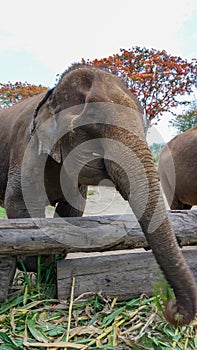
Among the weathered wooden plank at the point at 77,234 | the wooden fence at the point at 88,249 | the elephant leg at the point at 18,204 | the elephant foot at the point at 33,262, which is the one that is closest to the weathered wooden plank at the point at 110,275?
the wooden fence at the point at 88,249

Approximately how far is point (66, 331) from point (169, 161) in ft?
16.6

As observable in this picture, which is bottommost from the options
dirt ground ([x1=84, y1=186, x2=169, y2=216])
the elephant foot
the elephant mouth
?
dirt ground ([x1=84, y1=186, x2=169, y2=216])

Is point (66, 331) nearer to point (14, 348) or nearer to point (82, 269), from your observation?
point (14, 348)

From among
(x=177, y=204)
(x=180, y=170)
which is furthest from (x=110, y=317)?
(x=177, y=204)

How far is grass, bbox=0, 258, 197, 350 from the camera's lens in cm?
235

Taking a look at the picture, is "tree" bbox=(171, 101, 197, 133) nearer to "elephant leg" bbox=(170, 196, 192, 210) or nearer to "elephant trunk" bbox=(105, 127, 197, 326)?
"elephant leg" bbox=(170, 196, 192, 210)

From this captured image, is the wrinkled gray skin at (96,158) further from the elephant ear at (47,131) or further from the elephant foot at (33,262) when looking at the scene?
the elephant foot at (33,262)

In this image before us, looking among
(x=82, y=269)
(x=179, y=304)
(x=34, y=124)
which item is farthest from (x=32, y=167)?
(x=179, y=304)

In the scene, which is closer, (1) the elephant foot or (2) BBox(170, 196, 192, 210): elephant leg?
(1) the elephant foot

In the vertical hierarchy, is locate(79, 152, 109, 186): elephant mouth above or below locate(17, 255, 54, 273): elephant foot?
above

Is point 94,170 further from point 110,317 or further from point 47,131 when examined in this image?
point 110,317

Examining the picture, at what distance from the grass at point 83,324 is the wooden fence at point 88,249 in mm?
84

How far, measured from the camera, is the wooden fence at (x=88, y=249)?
2.73 metres

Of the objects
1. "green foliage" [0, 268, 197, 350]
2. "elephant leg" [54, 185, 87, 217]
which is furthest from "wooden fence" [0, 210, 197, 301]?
"elephant leg" [54, 185, 87, 217]
